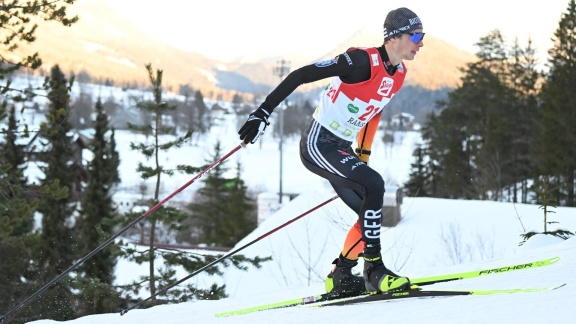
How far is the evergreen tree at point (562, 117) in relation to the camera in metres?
28.2

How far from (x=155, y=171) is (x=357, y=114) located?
10.4 meters

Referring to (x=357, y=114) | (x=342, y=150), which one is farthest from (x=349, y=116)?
(x=342, y=150)

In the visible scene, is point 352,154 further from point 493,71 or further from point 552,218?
point 493,71

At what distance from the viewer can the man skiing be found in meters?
3.81

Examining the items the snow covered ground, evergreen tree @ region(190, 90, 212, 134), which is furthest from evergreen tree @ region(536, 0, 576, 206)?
evergreen tree @ region(190, 90, 212, 134)

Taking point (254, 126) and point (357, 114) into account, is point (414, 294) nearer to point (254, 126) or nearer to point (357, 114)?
point (357, 114)

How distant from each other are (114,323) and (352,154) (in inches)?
110

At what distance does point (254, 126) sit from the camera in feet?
12.4

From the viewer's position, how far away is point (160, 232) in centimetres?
3756

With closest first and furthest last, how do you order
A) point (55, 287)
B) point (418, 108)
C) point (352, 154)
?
point (352, 154) → point (55, 287) → point (418, 108)

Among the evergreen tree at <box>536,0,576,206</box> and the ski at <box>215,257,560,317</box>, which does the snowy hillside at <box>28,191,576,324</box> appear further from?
the evergreen tree at <box>536,0,576,206</box>

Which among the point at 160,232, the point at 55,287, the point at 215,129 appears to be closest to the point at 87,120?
the point at 215,129

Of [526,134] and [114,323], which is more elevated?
[526,134]

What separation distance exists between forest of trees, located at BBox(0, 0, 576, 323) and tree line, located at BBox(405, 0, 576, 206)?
0.30 ft
